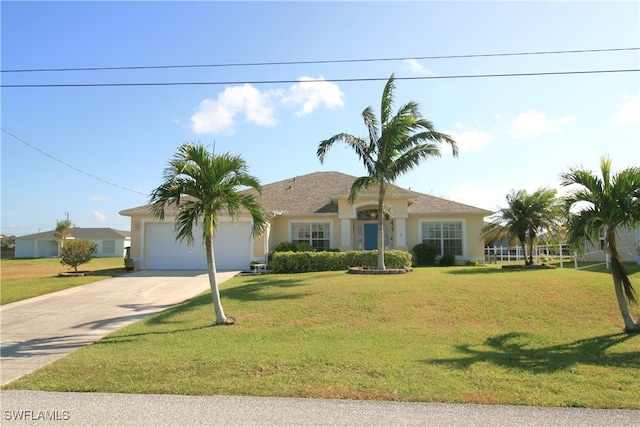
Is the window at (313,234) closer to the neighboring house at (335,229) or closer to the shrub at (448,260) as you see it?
the neighboring house at (335,229)

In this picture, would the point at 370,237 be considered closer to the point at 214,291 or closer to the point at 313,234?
the point at 313,234

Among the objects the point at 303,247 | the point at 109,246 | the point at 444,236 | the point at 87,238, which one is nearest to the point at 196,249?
the point at 303,247

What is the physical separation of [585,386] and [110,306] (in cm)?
1259

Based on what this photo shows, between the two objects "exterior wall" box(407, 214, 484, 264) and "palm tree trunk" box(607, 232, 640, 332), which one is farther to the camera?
"exterior wall" box(407, 214, 484, 264)

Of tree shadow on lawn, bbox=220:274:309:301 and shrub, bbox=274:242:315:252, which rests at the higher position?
shrub, bbox=274:242:315:252

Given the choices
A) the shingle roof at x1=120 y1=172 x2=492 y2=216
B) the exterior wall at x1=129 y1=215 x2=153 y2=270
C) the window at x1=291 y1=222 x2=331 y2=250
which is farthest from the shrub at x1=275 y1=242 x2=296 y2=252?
the exterior wall at x1=129 y1=215 x2=153 y2=270

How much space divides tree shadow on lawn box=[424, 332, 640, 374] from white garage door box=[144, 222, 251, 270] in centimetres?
1433

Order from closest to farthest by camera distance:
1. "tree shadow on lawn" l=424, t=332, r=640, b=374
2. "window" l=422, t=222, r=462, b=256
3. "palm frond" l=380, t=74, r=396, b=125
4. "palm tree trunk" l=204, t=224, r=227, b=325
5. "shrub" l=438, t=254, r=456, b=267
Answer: "tree shadow on lawn" l=424, t=332, r=640, b=374, "palm tree trunk" l=204, t=224, r=227, b=325, "palm frond" l=380, t=74, r=396, b=125, "shrub" l=438, t=254, r=456, b=267, "window" l=422, t=222, r=462, b=256

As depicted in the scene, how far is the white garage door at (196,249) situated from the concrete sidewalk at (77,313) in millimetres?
2088

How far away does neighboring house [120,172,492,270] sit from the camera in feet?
70.4

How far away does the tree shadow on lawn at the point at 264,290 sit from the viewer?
42.3 feet

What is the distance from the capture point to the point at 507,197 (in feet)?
61.0

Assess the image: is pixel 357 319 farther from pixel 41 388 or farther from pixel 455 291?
pixel 41 388

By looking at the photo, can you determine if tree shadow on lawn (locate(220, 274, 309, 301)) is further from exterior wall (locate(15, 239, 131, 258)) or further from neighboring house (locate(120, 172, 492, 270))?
exterior wall (locate(15, 239, 131, 258))
